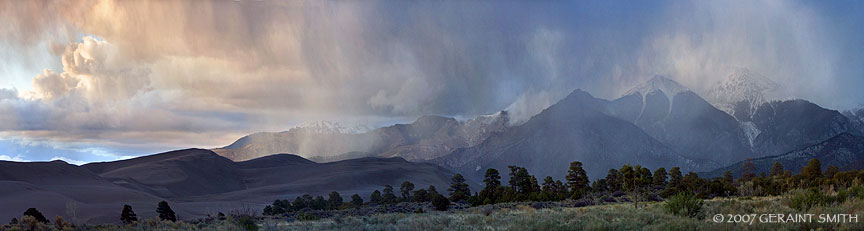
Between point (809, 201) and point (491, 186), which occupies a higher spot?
point (491, 186)

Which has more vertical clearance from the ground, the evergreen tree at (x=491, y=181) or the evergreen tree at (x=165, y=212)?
the evergreen tree at (x=491, y=181)

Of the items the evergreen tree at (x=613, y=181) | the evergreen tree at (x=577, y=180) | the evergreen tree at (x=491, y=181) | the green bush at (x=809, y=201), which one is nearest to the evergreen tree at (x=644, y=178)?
the evergreen tree at (x=613, y=181)

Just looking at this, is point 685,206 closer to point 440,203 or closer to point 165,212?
point 440,203

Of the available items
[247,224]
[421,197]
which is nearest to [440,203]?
[247,224]

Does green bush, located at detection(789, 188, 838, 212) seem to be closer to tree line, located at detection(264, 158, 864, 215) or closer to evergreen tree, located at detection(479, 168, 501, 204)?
tree line, located at detection(264, 158, 864, 215)

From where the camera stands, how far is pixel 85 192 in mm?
159000

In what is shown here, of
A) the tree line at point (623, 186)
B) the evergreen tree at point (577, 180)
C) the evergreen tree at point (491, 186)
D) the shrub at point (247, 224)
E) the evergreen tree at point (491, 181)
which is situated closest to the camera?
the shrub at point (247, 224)

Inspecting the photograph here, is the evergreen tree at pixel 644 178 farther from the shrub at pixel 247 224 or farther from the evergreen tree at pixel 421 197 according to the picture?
the shrub at pixel 247 224

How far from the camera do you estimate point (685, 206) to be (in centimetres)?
2270

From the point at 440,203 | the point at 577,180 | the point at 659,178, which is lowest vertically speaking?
the point at 440,203

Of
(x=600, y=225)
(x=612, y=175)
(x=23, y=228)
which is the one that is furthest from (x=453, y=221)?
(x=612, y=175)

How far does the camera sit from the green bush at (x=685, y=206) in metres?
22.0

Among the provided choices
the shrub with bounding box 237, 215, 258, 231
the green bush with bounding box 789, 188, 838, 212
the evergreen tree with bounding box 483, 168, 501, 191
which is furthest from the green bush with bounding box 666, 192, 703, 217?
the evergreen tree with bounding box 483, 168, 501, 191

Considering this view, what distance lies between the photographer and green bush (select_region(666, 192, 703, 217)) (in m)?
22.0
